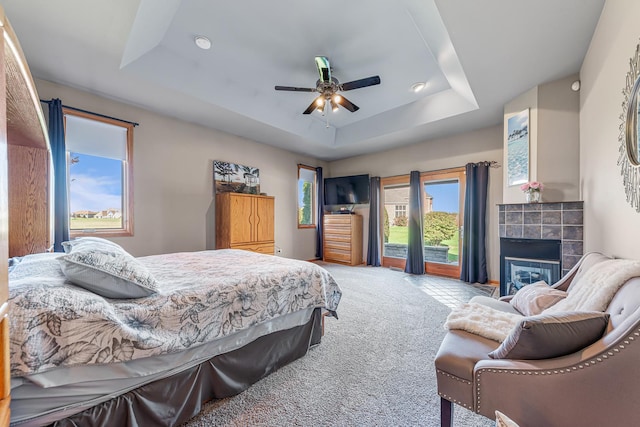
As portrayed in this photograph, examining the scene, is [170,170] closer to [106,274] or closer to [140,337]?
[106,274]

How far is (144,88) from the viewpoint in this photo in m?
2.98

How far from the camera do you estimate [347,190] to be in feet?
19.6

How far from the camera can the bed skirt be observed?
3.87ft

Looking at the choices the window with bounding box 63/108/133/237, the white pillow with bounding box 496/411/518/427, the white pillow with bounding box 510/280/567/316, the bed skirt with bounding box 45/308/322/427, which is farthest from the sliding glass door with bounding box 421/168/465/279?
the window with bounding box 63/108/133/237

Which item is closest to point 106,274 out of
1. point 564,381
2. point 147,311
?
point 147,311

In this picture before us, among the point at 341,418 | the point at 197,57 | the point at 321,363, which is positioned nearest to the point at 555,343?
the point at 341,418

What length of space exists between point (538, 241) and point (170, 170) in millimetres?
5144

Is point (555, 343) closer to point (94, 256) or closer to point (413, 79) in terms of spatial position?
point (94, 256)

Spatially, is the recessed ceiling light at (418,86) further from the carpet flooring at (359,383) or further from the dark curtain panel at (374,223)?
the carpet flooring at (359,383)

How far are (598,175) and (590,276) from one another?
1.32 m

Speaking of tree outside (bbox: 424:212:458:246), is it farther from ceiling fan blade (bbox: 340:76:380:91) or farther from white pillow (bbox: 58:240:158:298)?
white pillow (bbox: 58:240:158:298)

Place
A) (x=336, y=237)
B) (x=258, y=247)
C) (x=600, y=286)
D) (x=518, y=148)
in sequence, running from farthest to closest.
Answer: (x=336, y=237) < (x=258, y=247) < (x=518, y=148) < (x=600, y=286)

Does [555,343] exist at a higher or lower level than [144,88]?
lower

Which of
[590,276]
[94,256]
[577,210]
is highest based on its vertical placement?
[577,210]
